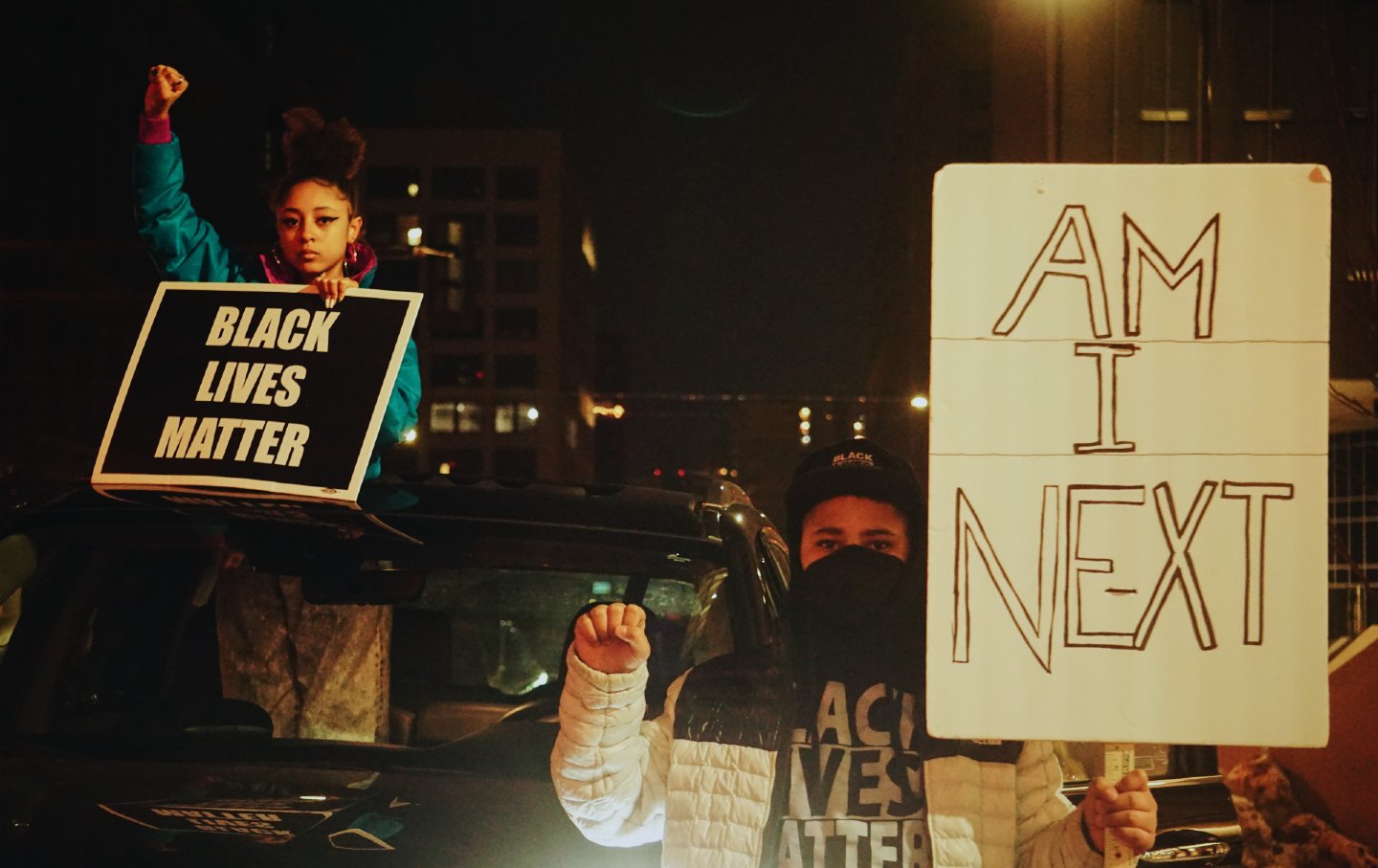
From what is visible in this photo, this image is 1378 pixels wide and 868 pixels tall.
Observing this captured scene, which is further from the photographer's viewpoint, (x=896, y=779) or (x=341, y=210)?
(x=341, y=210)

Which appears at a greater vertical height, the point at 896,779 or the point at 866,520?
the point at 866,520

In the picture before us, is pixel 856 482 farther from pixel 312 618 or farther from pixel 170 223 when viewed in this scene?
pixel 170 223

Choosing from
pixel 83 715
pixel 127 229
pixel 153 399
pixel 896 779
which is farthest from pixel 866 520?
pixel 127 229

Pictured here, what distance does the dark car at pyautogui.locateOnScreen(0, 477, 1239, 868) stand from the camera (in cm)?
263

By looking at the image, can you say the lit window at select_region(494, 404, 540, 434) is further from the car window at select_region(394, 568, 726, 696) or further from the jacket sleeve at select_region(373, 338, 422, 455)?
the jacket sleeve at select_region(373, 338, 422, 455)

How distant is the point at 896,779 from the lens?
2.80 m

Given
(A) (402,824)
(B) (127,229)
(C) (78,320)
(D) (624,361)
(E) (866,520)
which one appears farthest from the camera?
(D) (624,361)

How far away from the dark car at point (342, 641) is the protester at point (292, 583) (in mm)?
23

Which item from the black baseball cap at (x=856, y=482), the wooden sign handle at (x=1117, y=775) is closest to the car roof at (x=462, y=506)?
the black baseball cap at (x=856, y=482)

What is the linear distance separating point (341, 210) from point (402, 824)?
5.51ft

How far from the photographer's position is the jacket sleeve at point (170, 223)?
3598mm

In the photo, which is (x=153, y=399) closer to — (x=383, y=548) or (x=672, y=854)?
(x=383, y=548)

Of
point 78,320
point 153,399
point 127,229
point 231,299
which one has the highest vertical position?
point 127,229

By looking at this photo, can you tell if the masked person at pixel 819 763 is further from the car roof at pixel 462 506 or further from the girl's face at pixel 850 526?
the car roof at pixel 462 506
